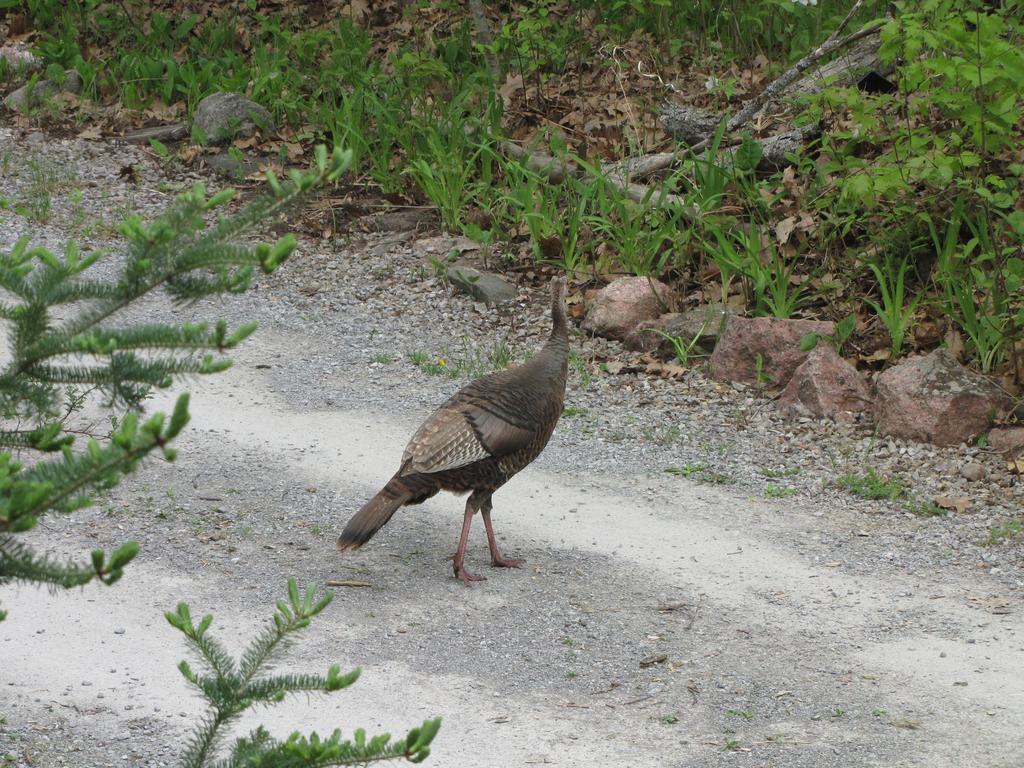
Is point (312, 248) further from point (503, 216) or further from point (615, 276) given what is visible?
point (615, 276)

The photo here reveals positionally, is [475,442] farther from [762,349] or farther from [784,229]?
[784,229]

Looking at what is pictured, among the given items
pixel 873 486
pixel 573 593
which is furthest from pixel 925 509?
pixel 573 593

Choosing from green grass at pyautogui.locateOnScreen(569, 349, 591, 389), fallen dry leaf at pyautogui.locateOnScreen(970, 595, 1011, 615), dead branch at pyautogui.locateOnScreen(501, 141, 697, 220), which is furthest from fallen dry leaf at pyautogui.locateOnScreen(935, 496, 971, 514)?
dead branch at pyautogui.locateOnScreen(501, 141, 697, 220)

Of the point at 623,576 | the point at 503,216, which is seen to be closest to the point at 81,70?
the point at 503,216

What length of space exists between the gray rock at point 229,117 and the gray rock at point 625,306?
5.05 m

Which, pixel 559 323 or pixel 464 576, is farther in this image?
pixel 559 323

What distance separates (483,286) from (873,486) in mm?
4007

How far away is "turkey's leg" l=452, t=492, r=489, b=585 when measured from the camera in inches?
235

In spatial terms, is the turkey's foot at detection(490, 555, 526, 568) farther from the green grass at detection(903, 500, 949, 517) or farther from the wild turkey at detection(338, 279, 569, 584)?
the green grass at detection(903, 500, 949, 517)

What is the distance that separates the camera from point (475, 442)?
231 inches

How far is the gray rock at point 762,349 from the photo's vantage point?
856cm

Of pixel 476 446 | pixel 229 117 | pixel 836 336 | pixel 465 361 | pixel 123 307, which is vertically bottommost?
pixel 465 361

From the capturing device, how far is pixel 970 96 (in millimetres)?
7848

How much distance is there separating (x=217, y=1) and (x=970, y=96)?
1082cm
